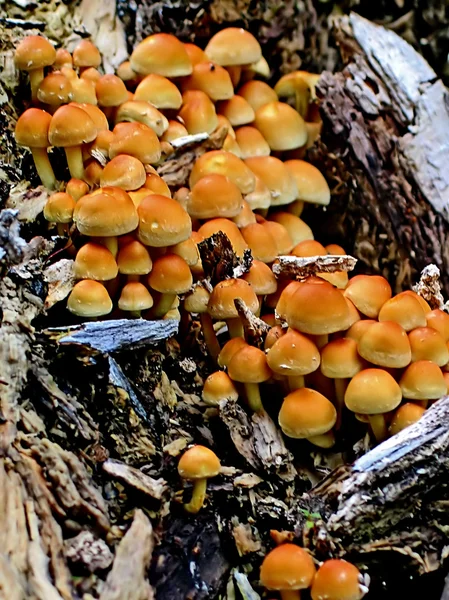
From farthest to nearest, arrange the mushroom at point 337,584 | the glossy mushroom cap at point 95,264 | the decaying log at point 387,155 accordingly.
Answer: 1. the decaying log at point 387,155
2. the glossy mushroom cap at point 95,264
3. the mushroom at point 337,584

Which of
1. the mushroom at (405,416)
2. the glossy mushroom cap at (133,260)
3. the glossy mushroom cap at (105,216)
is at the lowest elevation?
the mushroom at (405,416)

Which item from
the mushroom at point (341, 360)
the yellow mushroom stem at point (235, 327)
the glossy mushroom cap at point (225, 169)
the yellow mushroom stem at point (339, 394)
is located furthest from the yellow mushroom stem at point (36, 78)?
the yellow mushroom stem at point (339, 394)

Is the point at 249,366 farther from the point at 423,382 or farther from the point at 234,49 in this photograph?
the point at 234,49

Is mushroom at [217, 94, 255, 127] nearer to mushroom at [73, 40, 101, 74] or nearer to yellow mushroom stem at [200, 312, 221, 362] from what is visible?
mushroom at [73, 40, 101, 74]

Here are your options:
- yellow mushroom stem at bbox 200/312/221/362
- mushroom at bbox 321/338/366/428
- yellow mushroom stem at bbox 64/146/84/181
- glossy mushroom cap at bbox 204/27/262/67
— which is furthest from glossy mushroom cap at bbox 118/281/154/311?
glossy mushroom cap at bbox 204/27/262/67

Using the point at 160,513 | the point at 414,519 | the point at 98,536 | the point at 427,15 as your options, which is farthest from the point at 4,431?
the point at 427,15

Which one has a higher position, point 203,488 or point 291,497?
point 203,488

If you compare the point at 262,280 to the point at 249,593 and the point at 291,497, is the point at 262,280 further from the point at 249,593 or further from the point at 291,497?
the point at 249,593

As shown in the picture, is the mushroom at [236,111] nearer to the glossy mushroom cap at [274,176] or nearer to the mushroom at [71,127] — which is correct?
the glossy mushroom cap at [274,176]
